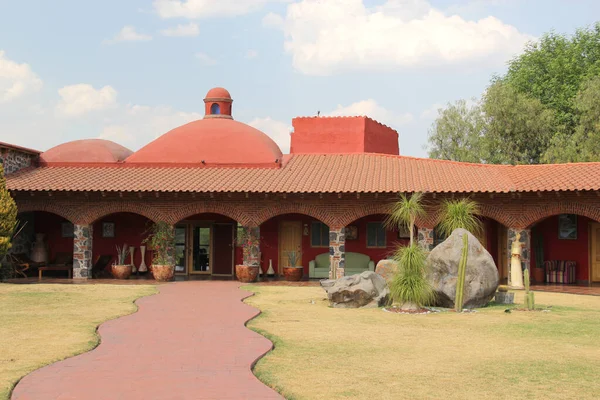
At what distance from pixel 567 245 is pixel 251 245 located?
32.4ft

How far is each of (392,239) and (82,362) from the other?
50.9 feet

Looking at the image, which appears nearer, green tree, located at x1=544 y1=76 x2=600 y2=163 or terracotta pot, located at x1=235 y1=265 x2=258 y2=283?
terracotta pot, located at x1=235 y1=265 x2=258 y2=283

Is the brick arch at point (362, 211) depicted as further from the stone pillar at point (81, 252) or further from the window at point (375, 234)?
the stone pillar at point (81, 252)

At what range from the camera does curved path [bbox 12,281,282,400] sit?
6.84 metres

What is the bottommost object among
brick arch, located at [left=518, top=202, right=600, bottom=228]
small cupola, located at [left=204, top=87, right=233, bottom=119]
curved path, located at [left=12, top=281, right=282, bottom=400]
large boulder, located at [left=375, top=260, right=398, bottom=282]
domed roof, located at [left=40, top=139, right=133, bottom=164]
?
curved path, located at [left=12, top=281, right=282, bottom=400]

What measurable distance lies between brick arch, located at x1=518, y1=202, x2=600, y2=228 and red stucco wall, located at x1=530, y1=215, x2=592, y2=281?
229 cm

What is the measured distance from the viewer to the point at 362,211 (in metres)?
20.4

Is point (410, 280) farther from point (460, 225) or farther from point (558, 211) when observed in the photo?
point (558, 211)

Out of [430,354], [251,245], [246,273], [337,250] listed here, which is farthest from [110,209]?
[430,354]

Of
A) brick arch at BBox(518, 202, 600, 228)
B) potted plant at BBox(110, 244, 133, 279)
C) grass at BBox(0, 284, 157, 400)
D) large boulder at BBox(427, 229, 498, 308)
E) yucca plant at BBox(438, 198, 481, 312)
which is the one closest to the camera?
grass at BBox(0, 284, 157, 400)

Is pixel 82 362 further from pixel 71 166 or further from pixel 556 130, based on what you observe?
pixel 556 130

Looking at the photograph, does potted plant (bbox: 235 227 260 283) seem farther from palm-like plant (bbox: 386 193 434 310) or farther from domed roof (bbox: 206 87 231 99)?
domed roof (bbox: 206 87 231 99)

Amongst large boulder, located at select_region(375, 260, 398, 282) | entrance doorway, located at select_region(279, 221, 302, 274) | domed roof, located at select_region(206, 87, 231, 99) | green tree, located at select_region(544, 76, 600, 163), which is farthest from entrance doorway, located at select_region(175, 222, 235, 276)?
green tree, located at select_region(544, 76, 600, 163)

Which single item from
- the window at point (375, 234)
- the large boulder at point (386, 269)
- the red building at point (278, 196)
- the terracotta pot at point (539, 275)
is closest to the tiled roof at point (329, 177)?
the red building at point (278, 196)
